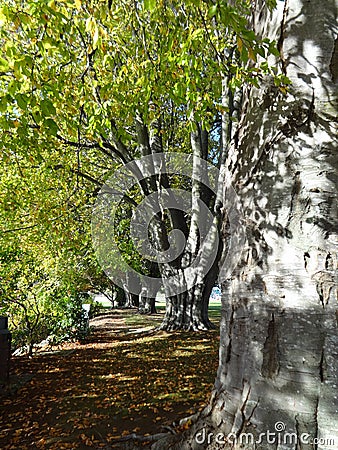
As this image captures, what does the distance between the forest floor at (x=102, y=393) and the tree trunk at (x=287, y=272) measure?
1.27 m

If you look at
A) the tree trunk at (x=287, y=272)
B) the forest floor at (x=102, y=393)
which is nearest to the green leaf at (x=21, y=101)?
the tree trunk at (x=287, y=272)

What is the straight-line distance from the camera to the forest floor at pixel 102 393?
4.01 m

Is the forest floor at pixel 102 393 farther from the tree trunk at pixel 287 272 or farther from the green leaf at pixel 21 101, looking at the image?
the green leaf at pixel 21 101

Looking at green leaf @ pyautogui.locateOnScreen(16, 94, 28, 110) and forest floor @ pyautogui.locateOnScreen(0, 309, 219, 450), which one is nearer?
green leaf @ pyautogui.locateOnScreen(16, 94, 28, 110)

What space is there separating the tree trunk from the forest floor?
1.27m

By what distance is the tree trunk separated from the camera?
7.88 feet

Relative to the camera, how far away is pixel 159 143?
11992 mm

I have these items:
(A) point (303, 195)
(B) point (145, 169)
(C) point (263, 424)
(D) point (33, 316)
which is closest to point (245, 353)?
(C) point (263, 424)

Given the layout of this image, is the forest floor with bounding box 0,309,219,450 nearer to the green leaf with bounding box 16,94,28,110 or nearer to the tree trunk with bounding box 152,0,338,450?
the tree trunk with bounding box 152,0,338,450

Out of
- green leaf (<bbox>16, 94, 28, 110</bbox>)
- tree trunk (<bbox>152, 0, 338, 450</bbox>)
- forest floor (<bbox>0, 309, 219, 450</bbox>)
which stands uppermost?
green leaf (<bbox>16, 94, 28, 110</bbox>)

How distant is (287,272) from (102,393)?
13.2 feet

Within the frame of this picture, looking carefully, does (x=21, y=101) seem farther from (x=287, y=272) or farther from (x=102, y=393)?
(x=102, y=393)

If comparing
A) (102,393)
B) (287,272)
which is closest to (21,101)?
(287,272)

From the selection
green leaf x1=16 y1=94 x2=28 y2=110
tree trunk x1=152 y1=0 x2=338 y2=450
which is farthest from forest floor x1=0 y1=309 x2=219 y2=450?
green leaf x1=16 y1=94 x2=28 y2=110
